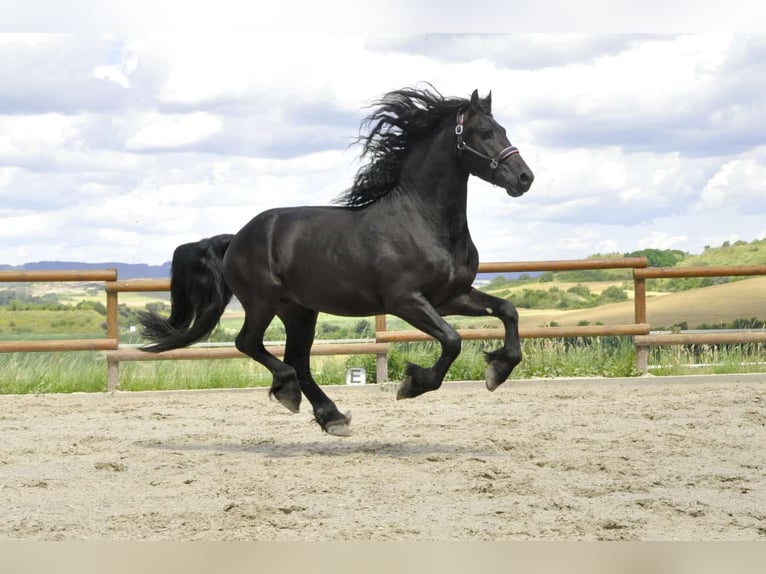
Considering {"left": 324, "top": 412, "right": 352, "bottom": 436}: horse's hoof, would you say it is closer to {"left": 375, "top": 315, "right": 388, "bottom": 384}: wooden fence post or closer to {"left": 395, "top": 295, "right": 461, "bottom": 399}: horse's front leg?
{"left": 395, "top": 295, "right": 461, "bottom": 399}: horse's front leg

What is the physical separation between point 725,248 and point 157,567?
26.0 meters

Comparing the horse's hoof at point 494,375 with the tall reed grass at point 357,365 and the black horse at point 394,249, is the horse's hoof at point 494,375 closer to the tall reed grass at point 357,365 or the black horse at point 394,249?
the black horse at point 394,249

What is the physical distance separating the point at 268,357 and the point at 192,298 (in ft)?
3.18

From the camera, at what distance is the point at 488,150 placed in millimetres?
5969

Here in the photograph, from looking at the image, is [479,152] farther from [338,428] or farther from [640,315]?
[640,315]

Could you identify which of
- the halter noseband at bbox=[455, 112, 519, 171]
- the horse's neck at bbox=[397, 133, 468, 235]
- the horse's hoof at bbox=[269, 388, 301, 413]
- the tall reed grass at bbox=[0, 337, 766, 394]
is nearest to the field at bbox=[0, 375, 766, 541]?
the horse's hoof at bbox=[269, 388, 301, 413]

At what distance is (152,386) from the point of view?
1001 centimetres

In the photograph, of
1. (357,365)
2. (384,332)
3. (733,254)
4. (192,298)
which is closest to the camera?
(192,298)

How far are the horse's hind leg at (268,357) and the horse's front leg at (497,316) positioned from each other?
112 cm

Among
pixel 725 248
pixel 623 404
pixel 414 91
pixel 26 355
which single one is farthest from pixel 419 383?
pixel 725 248

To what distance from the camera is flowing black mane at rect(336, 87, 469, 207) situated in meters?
6.39

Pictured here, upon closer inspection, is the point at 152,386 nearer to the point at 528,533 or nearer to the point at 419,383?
the point at 419,383

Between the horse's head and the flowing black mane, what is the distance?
0.69 feet

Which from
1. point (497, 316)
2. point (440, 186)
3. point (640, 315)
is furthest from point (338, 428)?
point (640, 315)
